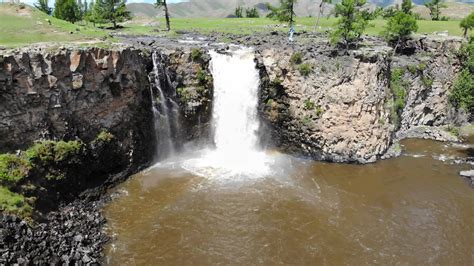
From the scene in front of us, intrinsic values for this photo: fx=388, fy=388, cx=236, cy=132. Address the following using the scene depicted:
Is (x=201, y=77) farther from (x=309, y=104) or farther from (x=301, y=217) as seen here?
(x=301, y=217)

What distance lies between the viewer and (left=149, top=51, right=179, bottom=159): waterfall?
29031 mm

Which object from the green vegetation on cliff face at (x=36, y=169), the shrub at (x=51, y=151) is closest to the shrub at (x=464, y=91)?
the green vegetation on cliff face at (x=36, y=169)

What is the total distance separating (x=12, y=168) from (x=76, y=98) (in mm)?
5528

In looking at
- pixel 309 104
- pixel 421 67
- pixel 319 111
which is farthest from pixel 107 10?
pixel 421 67

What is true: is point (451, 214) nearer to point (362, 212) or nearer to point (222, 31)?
point (362, 212)

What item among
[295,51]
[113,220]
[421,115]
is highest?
[295,51]

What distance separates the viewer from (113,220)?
890 inches

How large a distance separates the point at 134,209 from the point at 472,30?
40.9 meters

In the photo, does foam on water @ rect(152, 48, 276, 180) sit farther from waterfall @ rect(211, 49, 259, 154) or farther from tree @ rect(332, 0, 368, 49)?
tree @ rect(332, 0, 368, 49)

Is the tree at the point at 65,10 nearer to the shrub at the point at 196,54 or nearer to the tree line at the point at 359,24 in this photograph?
the tree line at the point at 359,24

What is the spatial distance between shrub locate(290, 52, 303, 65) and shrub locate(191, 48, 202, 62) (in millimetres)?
7317

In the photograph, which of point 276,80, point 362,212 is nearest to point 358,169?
point 362,212

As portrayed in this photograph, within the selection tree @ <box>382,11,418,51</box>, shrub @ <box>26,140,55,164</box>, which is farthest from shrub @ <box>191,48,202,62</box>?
tree @ <box>382,11,418,51</box>

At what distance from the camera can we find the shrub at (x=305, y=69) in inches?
1203
